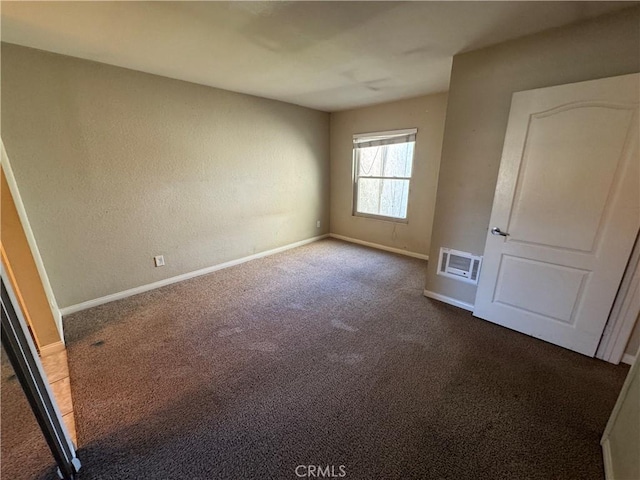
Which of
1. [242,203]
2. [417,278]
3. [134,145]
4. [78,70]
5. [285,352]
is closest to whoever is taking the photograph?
[285,352]

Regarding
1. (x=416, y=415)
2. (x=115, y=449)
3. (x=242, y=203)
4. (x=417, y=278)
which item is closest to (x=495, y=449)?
(x=416, y=415)

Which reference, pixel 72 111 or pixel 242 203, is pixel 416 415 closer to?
pixel 242 203

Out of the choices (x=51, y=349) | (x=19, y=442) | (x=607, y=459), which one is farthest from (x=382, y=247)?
(x=19, y=442)

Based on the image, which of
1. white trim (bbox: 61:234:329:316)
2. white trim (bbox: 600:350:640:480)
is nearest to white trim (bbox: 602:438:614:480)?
white trim (bbox: 600:350:640:480)

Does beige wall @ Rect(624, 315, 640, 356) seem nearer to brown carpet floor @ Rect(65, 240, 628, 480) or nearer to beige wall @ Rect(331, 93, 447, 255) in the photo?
brown carpet floor @ Rect(65, 240, 628, 480)

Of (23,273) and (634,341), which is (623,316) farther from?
(23,273)

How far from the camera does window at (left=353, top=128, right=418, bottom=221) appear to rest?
4.10m

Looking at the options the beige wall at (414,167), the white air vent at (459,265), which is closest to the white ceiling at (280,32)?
the beige wall at (414,167)

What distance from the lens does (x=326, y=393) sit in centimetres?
167

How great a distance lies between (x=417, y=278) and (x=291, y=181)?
2.45 m

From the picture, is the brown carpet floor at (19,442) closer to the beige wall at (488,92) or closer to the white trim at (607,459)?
the white trim at (607,459)

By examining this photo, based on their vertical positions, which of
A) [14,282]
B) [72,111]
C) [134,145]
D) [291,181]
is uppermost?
[72,111]

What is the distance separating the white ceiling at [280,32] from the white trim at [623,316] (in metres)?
1.65

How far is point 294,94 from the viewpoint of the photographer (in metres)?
3.54
